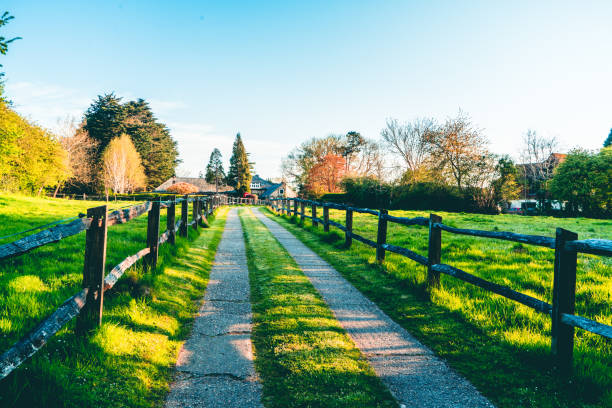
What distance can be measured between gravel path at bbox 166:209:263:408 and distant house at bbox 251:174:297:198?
233ft

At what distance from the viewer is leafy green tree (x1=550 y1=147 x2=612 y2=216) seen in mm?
→ 30797

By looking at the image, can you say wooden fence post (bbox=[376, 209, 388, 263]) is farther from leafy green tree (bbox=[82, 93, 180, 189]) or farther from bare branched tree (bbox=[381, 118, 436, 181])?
leafy green tree (bbox=[82, 93, 180, 189])

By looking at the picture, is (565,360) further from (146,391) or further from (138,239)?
(138,239)

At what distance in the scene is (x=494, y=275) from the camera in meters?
6.39

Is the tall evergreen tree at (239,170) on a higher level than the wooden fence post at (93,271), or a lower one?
higher

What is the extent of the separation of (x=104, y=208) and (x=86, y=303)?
997mm

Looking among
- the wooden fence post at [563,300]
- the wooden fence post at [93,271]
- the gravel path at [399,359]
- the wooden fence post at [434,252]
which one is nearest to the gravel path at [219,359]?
the wooden fence post at [93,271]

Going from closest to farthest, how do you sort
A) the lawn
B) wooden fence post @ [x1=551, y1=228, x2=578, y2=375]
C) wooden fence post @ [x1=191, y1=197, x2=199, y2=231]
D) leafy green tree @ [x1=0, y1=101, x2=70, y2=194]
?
the lawn
wooden fence post @ [x1=551, y1=228, x2=578, y2=375]
wooden fence post @ [x1=191, y1=197, x2=199, y2=231]
leafy green tree @ [x1=0, y1=101, x2=70, y2=194]

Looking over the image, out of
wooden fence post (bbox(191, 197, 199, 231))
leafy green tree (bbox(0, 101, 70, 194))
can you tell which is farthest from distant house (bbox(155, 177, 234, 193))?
wooden fence post (bbox(191, 197, 199, 231))

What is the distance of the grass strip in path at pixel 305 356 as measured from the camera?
2717 mm

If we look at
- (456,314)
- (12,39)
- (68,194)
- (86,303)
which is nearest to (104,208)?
(86,303)

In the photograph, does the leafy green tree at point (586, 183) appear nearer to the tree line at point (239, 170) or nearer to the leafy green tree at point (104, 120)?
the tree line at point (239, 170)

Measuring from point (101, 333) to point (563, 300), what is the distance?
15.1 ft

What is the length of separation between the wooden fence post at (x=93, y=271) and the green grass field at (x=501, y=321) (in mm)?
3626
